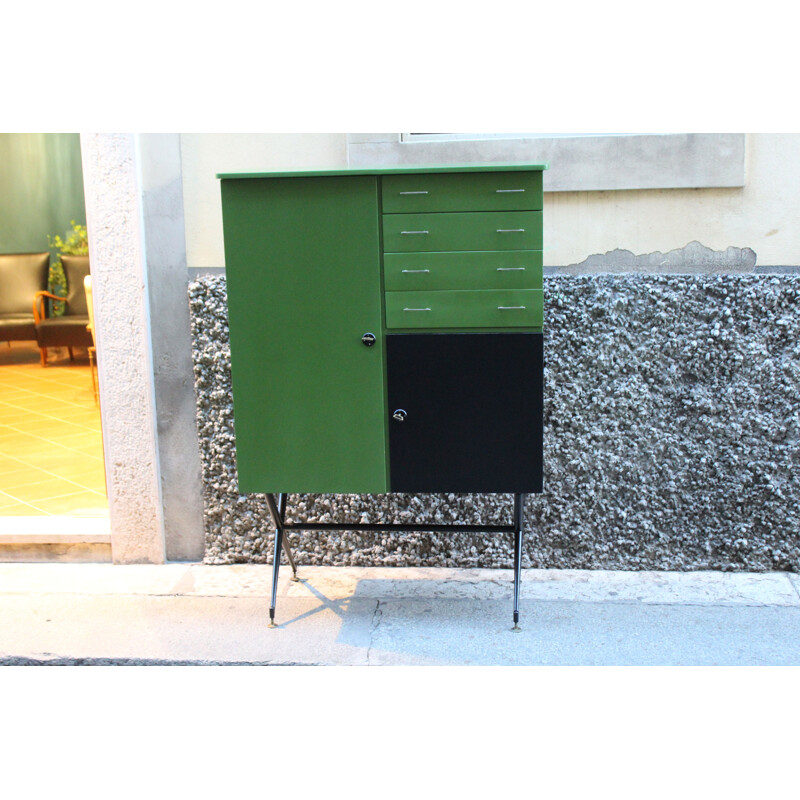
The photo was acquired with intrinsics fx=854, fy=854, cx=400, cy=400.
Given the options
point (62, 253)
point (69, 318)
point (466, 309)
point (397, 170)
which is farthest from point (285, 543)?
point (62, 253)

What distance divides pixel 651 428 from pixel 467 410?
1070 millimetres

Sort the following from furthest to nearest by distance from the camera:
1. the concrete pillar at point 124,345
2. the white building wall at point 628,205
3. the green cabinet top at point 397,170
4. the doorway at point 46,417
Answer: the doorway at point 46,417, the concrete pillar at point 124,345, the white building wall at point 628,205, the green cabinet top at point 397,170

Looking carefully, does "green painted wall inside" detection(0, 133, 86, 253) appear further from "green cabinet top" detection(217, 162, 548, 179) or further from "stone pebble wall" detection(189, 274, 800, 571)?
"green cabinet top" detection(217, 162, 548, 179)

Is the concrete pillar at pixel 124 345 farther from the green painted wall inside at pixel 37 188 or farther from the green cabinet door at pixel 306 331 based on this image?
the green painted wall inside at pixel 37 188

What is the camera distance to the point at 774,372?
12.3 ft

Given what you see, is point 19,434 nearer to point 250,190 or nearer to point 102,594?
point 102,594

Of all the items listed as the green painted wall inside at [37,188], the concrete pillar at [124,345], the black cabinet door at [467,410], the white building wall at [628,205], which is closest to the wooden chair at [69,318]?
the green painted wall inside at [37,188]

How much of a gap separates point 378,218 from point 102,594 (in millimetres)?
2108

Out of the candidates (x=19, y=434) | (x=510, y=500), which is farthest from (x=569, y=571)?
(x=19, y=434)

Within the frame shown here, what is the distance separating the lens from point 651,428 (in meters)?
3.83

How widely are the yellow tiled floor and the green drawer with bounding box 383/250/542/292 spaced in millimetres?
2354

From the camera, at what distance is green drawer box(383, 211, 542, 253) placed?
307 centimetres

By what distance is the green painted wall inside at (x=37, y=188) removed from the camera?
10.5m

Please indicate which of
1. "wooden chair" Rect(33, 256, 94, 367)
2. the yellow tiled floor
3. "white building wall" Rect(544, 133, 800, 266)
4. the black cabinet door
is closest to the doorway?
the yellow tiled floor
